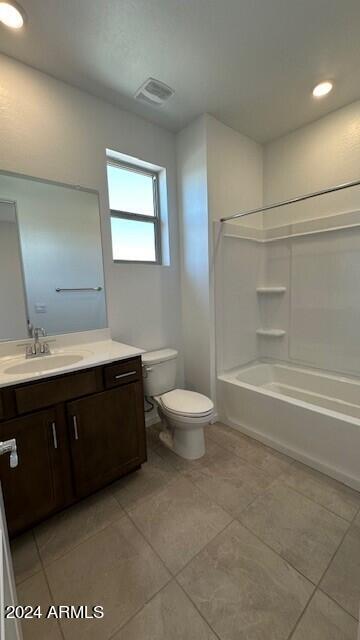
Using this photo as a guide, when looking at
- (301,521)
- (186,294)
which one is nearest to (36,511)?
(301,521)

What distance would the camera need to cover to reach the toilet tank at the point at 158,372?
2096mm

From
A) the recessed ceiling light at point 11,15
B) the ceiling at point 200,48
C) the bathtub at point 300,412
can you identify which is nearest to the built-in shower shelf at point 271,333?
the bathtub at point 300,412

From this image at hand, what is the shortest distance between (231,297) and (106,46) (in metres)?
1.89

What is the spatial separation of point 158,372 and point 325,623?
1524 mm

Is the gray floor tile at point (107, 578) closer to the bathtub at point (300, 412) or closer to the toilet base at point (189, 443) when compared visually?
the toilet base at point (189, 443)

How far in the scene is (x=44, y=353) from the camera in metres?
1.68

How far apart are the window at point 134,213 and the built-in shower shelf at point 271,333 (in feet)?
4.19

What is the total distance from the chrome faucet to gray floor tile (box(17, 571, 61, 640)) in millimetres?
1065

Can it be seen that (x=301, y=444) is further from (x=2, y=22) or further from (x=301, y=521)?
(x=2, y=22)

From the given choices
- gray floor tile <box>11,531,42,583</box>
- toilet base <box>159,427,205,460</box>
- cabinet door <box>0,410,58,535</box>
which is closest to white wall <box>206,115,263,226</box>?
toilet base <box>159,427,205,460</box>

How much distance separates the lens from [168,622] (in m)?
1.02

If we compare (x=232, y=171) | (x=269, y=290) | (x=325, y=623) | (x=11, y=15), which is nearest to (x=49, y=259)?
(x=11, y=15)

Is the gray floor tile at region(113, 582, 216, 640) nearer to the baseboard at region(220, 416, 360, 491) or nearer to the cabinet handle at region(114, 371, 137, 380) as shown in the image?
the cabinet handle at region(114, 371, 137, 380)

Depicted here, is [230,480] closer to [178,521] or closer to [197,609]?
[178,521]
